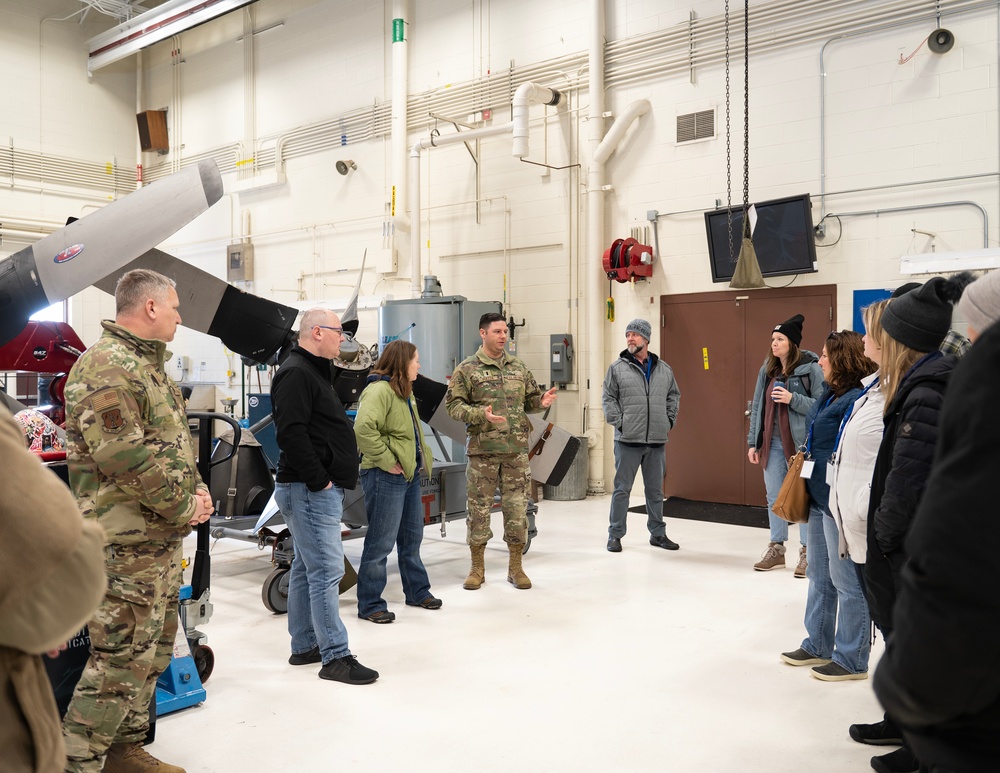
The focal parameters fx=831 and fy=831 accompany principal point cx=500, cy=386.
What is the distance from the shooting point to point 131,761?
104 inches

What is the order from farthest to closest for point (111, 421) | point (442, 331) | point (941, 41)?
point (442, 331), point (941, 41), point (111, 421)

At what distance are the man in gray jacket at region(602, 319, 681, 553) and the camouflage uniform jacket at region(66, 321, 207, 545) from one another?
13.5 feet

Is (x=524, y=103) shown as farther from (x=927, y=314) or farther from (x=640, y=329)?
(x=927, y=314)

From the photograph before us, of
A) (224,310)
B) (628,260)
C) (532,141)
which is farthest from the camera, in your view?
(532,141)

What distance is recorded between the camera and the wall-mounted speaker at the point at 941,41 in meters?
6.62

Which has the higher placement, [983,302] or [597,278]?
[597,278]

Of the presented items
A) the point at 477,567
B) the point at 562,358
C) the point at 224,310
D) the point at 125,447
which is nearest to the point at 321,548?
the point at 125,447

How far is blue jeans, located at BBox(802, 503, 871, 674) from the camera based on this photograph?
3355 millimetres

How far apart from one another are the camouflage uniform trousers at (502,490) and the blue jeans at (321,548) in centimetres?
162

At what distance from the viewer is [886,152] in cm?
700

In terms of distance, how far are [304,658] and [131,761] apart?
1.24 meters

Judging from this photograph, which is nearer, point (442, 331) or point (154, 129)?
point (442, 331)

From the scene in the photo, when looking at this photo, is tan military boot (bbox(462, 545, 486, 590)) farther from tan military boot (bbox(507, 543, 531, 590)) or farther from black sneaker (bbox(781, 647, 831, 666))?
black sneaker (bbox(781, 647, 831, 666))

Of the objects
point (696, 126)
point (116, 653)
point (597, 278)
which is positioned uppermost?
point (696, 126)
